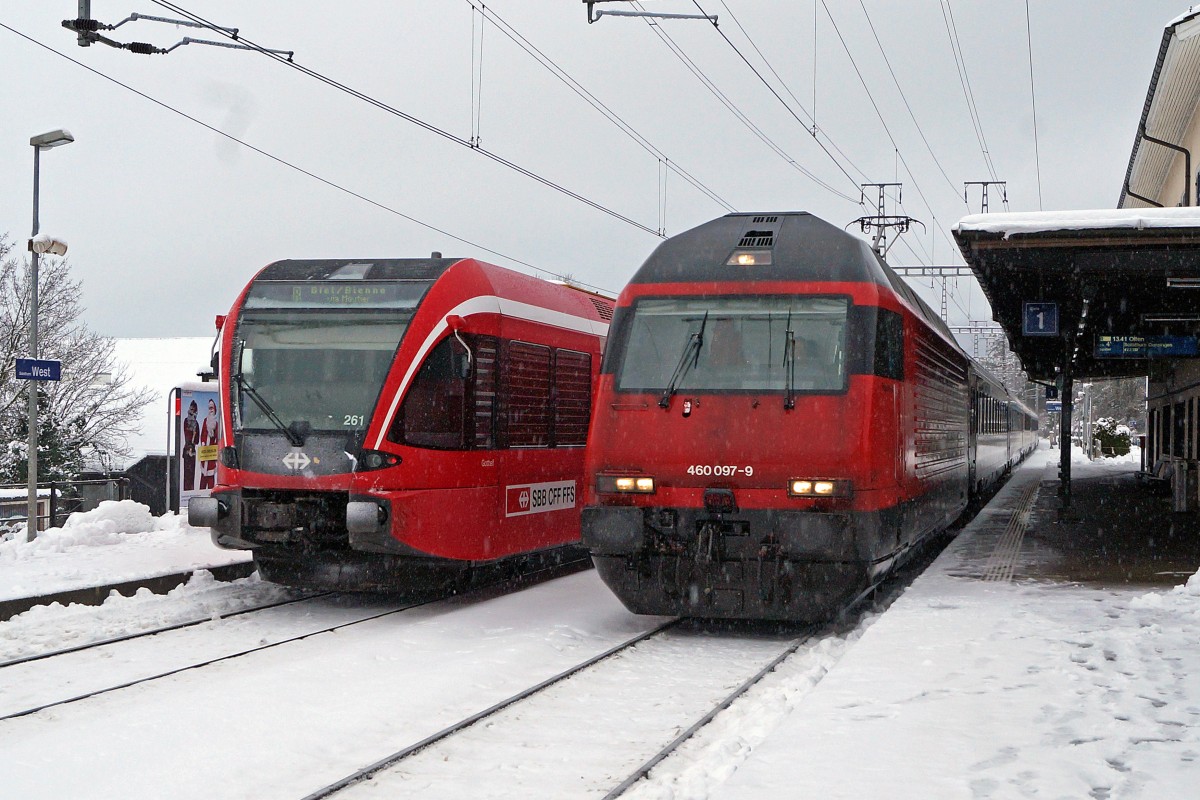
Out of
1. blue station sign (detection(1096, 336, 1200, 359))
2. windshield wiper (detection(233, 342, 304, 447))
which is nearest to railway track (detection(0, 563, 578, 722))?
windshield wiper (detection(233, 342, 304, 447))

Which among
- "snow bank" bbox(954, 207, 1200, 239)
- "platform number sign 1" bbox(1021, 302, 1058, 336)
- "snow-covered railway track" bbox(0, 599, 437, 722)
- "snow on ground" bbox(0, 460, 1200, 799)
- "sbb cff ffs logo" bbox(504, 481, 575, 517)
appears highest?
"snow bank" bbox(954, 207, 1200, 239)

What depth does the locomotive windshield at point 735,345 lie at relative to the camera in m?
9.52

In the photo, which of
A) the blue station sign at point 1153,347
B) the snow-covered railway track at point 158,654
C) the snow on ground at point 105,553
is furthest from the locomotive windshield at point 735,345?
the blue station sign at point 1153,347

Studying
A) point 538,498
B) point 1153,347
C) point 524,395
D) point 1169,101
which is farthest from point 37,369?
point 1169,101

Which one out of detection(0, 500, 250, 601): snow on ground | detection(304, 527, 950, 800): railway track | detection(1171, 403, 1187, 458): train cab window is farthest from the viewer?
detection(1171, 403, 1187, 458): train cab window

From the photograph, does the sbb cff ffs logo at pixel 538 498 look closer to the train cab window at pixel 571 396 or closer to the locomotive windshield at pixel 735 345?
the train cab window at pixel 571 396

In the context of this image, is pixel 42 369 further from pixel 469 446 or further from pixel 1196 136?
pixel 1196 136

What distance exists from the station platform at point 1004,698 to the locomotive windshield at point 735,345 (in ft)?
6.56

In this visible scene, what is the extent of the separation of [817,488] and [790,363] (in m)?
1.04

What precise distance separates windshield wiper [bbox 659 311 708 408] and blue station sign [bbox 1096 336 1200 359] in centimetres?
1261

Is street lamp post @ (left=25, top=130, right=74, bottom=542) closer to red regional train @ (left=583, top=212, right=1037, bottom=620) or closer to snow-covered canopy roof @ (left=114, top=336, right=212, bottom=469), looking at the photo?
red regional train @ (left=583, top=212, right=1037, bottom=620)

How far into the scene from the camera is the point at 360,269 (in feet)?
36.3

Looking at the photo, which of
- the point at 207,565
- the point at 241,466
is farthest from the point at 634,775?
the point at 207,565

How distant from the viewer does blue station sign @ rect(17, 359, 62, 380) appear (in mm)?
13609
